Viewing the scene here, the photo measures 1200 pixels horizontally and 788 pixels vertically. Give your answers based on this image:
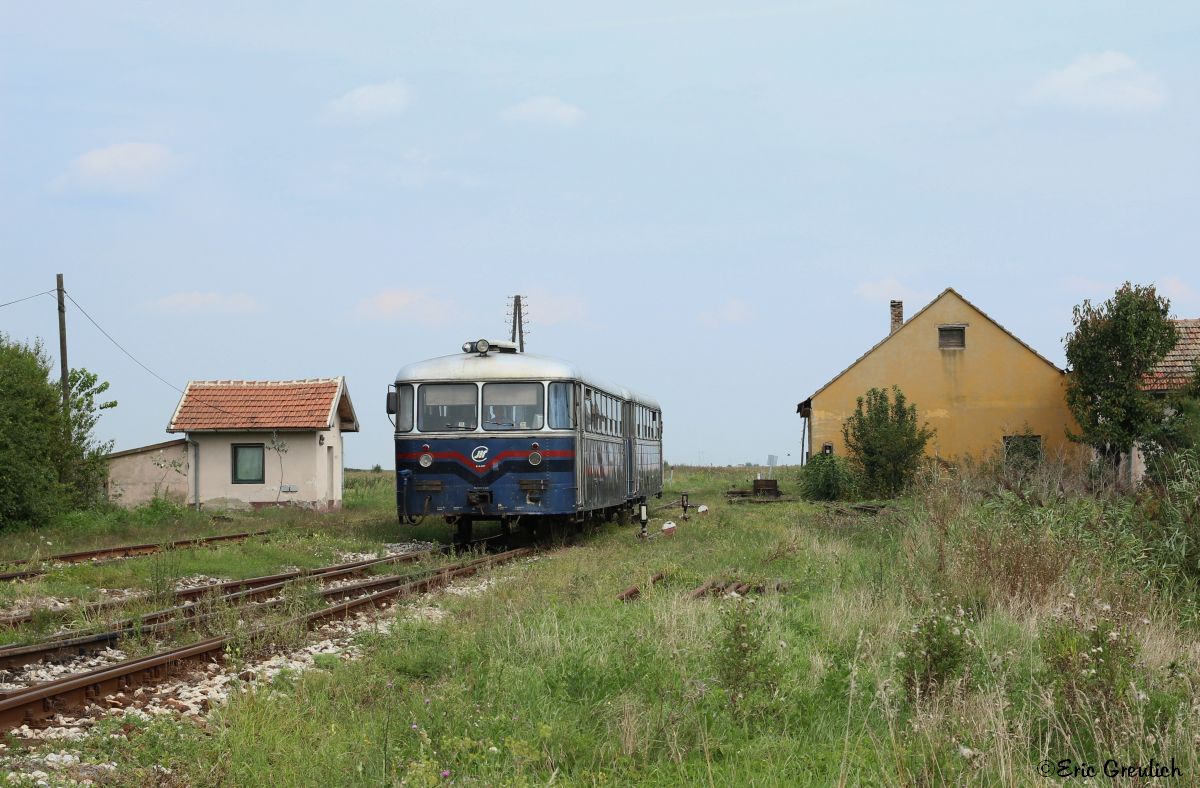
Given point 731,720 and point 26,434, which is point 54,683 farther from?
point 26,434

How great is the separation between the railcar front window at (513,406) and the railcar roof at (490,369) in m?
0.16

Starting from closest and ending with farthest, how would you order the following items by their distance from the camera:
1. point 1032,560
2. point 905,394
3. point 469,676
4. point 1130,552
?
point 469,676 < point 1032,560 < point 1130,552 < point 905,394

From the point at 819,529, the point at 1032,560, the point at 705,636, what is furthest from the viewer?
the point at 819,529

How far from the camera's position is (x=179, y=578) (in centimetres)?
1465

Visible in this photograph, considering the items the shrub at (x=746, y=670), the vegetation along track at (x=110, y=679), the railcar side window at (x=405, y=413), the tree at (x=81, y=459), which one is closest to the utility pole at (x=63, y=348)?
the tree at (x=81, y=459)

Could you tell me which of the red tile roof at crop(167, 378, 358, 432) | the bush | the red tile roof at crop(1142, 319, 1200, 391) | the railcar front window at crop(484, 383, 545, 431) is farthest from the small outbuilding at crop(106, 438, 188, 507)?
the red tile roof at crop(1142, 319, 1200, 391)

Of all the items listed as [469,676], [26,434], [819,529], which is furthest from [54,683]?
[26,434]

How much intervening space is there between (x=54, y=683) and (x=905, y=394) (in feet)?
112

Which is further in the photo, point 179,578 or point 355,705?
point 179,578

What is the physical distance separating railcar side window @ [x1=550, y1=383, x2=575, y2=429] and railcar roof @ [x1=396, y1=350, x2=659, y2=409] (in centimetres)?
17

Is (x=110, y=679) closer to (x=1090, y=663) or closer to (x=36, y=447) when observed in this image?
(x=1090, y=663)

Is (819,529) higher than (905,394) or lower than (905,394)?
lower

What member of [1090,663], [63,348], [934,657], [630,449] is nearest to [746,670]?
[934,657]

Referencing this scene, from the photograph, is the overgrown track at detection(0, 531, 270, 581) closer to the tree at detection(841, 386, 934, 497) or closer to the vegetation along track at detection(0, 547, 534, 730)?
the vegetation along track at detection(0, 547, 534, 730)
